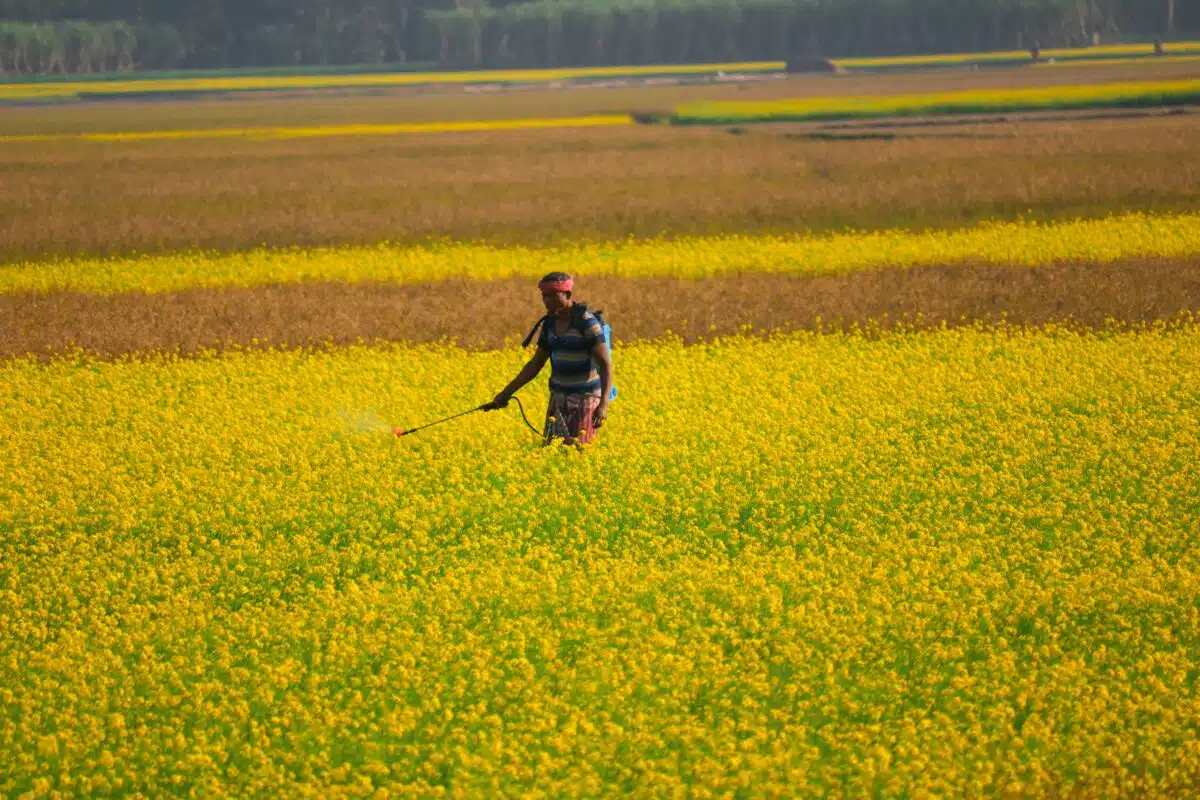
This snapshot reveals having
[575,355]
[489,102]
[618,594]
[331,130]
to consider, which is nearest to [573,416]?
[575,355]

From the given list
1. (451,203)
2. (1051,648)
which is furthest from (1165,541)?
(451,203)

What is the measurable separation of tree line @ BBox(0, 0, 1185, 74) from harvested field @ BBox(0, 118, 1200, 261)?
108059 mm

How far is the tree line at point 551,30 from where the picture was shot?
152 metres

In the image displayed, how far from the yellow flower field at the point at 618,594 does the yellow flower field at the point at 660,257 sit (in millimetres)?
9911

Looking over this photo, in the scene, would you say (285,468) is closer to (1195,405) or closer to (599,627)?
(599,627)

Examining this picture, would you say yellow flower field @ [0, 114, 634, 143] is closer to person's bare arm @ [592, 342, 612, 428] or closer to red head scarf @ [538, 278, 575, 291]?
person's bare arm @ [592, 342, 612, 428]

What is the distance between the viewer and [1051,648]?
330 inches

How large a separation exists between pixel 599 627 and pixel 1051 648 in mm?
2531

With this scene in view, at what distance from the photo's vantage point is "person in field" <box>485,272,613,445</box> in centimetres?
1087

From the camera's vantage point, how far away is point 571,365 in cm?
1118

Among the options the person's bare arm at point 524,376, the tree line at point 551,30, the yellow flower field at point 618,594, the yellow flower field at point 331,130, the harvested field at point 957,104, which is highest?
the tree line at point 551,30

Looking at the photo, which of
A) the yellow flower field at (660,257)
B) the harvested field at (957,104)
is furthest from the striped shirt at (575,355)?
the harvested field at (957,104)

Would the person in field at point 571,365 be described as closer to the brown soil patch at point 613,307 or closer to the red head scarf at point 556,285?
the red head scarf at point 556,285

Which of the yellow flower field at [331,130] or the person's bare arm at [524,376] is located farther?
the yellow flower field at [331,130]
